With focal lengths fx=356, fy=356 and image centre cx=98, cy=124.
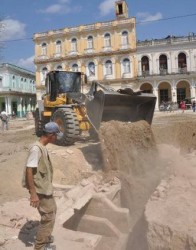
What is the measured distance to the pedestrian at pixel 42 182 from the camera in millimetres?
4543

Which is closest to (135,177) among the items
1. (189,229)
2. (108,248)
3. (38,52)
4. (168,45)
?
(108,248)

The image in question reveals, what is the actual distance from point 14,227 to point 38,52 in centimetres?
4065

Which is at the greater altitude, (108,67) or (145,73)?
(108,67)

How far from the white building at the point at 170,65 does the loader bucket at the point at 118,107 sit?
3052 centimetres

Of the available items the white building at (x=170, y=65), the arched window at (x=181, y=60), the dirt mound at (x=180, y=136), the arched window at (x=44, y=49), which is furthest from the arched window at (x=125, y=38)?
the dirt mound at (x=180, y=136)

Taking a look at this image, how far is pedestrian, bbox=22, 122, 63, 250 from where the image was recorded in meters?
4.54

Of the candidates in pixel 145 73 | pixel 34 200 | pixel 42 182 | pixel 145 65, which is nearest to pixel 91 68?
pixel 145 65

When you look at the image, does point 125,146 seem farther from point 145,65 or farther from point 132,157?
point 145,65

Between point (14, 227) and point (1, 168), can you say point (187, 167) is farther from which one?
point (1, 168)

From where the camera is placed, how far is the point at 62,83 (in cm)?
1238

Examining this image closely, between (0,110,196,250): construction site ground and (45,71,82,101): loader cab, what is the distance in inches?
79.6

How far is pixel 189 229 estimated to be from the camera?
4.46 m

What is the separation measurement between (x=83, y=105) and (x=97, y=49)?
32313mm

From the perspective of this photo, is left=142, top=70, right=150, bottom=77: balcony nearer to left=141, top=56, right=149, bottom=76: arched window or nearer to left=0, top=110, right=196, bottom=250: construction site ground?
left=141, top=56, right=149, bottom=76: arched window
